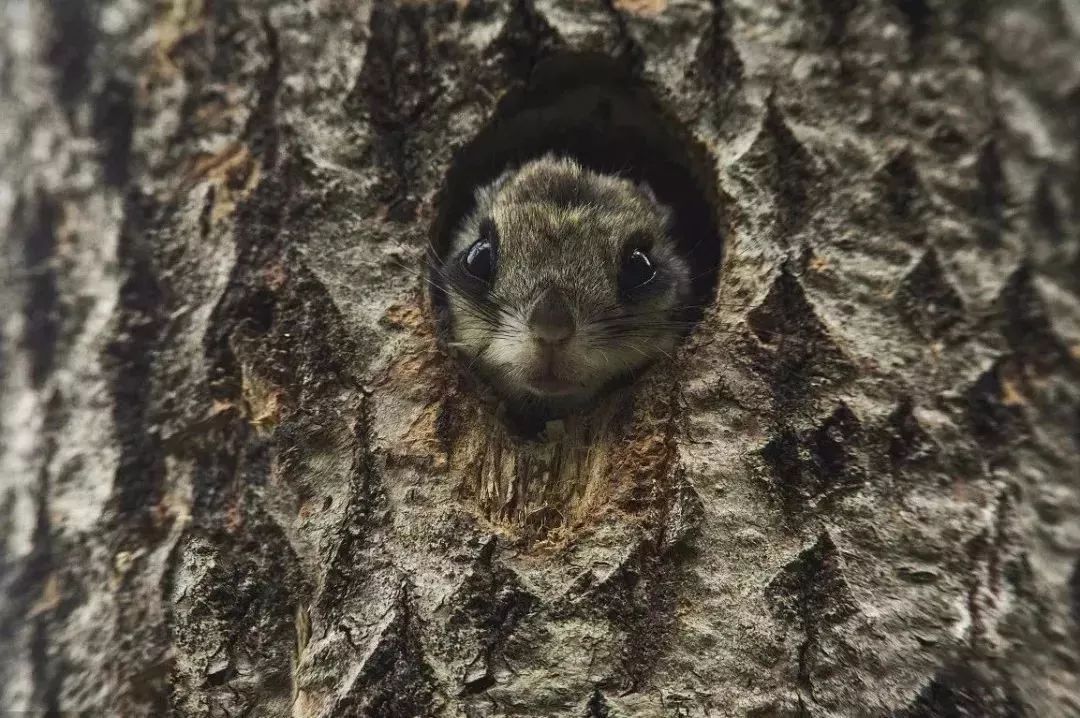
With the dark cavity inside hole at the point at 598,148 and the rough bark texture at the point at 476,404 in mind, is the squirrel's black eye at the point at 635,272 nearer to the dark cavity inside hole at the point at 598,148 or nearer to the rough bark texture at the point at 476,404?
the dark cavity inside hole at the point at 598,148

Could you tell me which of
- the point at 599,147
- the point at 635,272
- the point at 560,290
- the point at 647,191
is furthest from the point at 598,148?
the point at 560,290

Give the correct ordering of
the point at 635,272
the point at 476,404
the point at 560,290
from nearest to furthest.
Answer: the point at 476,404 → the point at 560,290 → the point at 635,272

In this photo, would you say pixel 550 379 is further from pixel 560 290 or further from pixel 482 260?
pixel 482 260

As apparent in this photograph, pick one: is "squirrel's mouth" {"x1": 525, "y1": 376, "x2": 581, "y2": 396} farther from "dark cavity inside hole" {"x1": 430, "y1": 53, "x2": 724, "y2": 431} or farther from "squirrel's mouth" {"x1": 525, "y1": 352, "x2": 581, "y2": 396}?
"dark cavity inside hole" {"x1": 430, "y1": 53, "x2": 724, "y2": 431}

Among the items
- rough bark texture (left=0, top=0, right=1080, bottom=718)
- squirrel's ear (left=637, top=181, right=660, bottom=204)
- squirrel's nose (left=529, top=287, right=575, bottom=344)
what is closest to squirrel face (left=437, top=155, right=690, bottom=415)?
squirrel's nose (left=529, top=287, right=575, bottom=344)

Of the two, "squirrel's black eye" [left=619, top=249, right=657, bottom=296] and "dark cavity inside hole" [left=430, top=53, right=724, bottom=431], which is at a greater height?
"dark cavity inside hole" [left=430, top=53, right=724, bottom=431]

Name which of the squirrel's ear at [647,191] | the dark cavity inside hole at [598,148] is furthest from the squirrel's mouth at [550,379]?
the squirrel's ear at [647,191]
